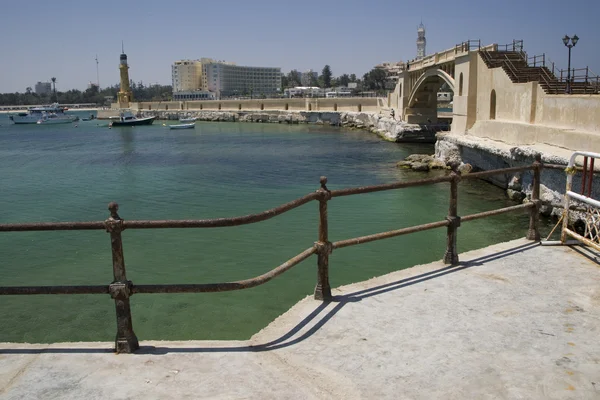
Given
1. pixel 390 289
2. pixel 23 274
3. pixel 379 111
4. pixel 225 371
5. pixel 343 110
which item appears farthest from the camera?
pixel 343 110

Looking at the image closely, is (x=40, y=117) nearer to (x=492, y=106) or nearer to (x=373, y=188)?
(x=492, y=106)

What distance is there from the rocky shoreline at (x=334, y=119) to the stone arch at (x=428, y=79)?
2.57 m

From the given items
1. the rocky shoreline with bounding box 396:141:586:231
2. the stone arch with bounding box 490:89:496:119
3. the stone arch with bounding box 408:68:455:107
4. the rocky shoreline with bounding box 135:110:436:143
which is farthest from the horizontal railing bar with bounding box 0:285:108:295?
the rocky shoreline with bounding box 135:110:436:143

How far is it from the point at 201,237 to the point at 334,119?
63041mm

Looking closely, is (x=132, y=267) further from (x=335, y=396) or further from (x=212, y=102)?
(x=212, y=102)

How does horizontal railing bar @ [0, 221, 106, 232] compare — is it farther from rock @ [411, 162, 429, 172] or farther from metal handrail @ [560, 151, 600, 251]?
rock @ [411, 162, 429, 172]

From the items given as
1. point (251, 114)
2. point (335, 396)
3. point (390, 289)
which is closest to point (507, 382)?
point (335, 396)

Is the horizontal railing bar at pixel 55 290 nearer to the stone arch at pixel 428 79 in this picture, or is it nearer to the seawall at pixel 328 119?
the stone arch at pixel 428 79

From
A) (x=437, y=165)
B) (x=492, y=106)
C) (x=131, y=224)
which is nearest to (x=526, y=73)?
(x=492, y=106)

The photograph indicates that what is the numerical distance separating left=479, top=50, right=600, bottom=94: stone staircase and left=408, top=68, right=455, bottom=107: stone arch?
6.03m

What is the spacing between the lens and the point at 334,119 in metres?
75.5

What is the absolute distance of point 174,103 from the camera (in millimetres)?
107062

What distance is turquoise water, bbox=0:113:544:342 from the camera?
8836 mm

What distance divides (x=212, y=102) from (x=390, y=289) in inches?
3876
